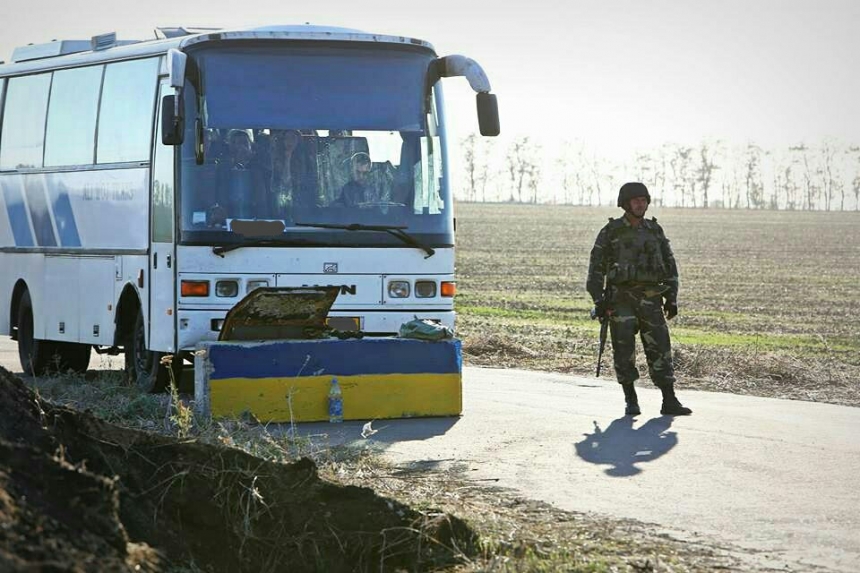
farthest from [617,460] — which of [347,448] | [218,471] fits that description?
[218,471]

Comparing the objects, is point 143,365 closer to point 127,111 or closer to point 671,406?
point 127,111

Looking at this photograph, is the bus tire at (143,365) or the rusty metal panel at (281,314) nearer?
the rusty metal panel at (281,314)

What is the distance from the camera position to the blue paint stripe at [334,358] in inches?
523

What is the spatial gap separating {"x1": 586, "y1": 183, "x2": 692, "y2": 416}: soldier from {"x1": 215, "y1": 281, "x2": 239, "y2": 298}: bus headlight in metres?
3.23

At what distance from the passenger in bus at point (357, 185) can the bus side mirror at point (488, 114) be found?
3.67 feet

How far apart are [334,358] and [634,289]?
2.70 meters

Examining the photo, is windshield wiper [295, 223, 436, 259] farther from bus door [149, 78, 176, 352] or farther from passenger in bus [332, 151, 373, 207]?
bus door [149, 78, 176, 352]

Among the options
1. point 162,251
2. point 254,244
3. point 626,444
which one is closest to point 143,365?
point 162,251

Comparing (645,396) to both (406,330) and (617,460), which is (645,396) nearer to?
(406,330)

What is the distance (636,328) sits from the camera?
1413 centimetres

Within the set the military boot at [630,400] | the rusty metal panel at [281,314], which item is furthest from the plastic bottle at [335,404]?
the military boot at [630,400]

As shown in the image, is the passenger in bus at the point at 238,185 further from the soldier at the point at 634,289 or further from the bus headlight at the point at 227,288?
the soldier at the point at 634,289

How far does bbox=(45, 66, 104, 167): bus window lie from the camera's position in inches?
696

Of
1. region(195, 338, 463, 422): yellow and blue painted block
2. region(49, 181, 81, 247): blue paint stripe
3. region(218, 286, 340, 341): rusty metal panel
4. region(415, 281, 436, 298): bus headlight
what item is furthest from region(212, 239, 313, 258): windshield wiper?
region(49, 181, 81, 247): blue paint stripe
